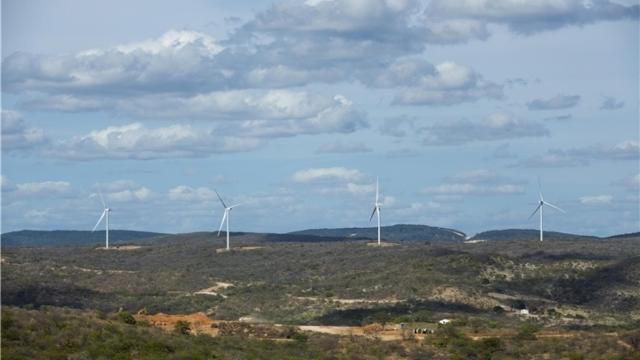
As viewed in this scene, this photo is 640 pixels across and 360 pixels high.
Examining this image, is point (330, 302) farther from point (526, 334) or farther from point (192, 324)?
point (526, 334)

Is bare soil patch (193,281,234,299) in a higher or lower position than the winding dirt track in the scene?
higher

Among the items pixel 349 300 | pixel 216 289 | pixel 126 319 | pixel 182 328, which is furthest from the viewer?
pixel 216 289

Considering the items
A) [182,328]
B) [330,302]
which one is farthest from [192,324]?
[330,302]

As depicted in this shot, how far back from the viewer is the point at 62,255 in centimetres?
19275

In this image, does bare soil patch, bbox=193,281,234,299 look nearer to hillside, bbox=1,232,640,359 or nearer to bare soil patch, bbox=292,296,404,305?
hillside, bbox=1,232,640,359

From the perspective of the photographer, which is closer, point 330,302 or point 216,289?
point 330,302

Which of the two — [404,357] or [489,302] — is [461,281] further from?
[404,357]

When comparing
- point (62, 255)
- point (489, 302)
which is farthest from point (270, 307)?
point (62, 255)

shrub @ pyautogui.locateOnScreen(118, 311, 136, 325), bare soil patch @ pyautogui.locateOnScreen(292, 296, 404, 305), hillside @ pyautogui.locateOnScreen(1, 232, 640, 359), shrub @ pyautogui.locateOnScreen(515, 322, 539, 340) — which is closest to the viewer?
hillside @ pyautogui.locateOnScreen(1, 232, 640, 359)

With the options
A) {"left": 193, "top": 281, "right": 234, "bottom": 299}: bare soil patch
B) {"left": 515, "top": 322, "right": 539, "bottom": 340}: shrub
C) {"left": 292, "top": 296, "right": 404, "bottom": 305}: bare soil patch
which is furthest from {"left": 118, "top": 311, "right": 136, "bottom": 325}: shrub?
{"left": 193, "top": 281, "right": 234, "bottom": 299}: bare soil patch

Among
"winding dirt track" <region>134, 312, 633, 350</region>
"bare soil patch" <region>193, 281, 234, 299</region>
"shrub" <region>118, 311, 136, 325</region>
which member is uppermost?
"bare soil patch" <region>193, 281, 234, 299</region>

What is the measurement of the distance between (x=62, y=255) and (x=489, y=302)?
3402 inches

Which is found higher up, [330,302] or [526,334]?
[330,302]

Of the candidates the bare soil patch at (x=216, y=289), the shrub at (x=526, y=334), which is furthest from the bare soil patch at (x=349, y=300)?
the shrub at (x=526, y=334)
